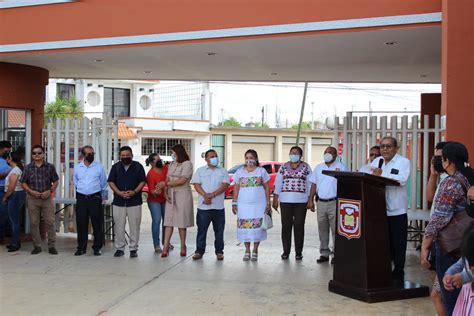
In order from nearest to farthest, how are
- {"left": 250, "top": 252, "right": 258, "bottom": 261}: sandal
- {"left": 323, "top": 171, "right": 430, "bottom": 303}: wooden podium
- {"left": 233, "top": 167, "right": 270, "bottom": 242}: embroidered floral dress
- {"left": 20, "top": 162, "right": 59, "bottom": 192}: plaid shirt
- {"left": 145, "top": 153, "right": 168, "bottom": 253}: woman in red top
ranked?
{"left": 323, "top": 171, "right": 430, "bottom": 303}: wooden podium
{"left": 233, "top": 167, "right": 270, "bottom": 242}: embroidered floral dress
{"left": 250, "top": 252, "right": 258, "bottom": 261}: sandal
{"left": 20, "top": 162, "right": 59, "bottom": 192}: plaid shirt
{"left": 145, "top": 153, "right": 168, "bottom": 253}: woman in red top

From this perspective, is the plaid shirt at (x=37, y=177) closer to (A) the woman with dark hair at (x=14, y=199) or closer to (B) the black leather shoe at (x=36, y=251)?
(A) the woman with dark hair at (x=14, y=199)

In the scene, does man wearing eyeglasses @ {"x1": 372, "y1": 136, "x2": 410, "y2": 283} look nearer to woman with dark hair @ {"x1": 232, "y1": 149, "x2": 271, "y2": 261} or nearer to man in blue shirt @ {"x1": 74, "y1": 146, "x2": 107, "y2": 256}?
woman with dark hair @ {"x1": 232, "y1": 149, "x2": 271, "y2": 261}

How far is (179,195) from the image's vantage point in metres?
9.45

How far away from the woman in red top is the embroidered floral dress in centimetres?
146

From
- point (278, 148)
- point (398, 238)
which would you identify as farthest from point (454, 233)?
point (278, 148)

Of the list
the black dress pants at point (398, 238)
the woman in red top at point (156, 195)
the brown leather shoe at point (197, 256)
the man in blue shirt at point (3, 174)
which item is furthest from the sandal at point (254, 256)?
the man in blue shirt at point (3, 174)

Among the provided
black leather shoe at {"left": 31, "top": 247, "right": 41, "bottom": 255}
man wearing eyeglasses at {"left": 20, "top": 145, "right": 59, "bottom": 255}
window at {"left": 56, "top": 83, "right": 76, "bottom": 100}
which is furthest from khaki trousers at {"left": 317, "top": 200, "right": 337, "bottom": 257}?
window at {"left": 56, "top": 83, "right": 76, "bottom": 100}

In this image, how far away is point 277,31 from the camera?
8.50 metres

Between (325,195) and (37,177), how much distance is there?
448 cm

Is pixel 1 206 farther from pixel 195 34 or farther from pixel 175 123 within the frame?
pixel 175 123

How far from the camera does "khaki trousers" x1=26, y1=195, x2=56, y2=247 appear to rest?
376 inches

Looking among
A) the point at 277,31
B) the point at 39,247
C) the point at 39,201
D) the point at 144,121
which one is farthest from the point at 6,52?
the point at 144,121

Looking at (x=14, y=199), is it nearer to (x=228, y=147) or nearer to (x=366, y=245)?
(x=366, y=245)

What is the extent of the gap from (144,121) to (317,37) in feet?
89.9
